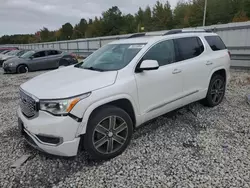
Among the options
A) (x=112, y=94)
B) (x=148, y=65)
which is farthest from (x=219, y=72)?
(x=112, y=94)

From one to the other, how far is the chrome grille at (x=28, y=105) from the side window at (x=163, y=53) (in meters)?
1.79

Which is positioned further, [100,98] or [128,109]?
[128,109]

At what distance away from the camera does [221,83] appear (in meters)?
4.84

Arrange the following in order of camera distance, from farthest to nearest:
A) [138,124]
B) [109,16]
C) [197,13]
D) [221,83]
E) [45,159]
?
1. [109,16]
2. [197,13]
3. [221,83]
4. [138,124]
5. [45,159]

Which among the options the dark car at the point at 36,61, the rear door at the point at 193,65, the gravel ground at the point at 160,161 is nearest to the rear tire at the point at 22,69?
the dark car at the point at 36,61

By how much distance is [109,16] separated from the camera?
240 feet

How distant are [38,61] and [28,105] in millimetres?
10969

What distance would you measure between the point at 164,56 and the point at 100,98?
1.56 metres

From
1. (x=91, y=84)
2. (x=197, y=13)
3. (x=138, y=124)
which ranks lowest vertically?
(x=138, y=124)

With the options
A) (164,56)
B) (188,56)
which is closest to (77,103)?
(164,56)

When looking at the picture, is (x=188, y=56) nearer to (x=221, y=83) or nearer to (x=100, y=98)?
(x=221, y=83)

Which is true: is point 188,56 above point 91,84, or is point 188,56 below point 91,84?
above

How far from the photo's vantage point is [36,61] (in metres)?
12.7

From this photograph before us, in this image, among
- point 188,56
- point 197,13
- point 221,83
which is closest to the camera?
point 188,56
